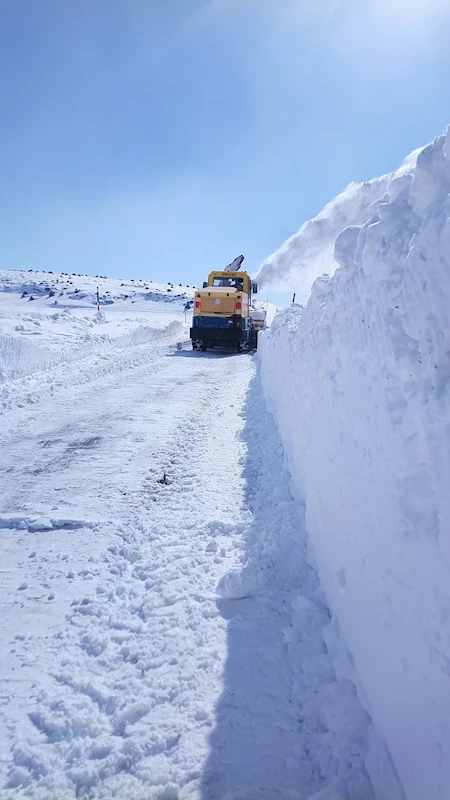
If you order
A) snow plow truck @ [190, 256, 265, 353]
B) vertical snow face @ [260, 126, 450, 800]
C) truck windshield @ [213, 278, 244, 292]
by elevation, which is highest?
truck windshield @ [213, 278, 244, 292]

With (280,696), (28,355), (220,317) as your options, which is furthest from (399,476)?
(220,317)

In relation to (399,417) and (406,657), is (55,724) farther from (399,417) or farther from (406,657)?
(399,417)

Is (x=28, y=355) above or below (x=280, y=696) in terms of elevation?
above

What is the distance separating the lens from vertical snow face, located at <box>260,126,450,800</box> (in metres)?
1.55

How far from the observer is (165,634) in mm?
2734

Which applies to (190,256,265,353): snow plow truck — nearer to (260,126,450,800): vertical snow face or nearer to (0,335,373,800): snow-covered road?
(0,335,373,800): snow-covered road

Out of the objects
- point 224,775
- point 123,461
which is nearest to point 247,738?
point 224,775

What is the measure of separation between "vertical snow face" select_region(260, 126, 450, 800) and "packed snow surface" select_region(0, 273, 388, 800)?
12.1 inches

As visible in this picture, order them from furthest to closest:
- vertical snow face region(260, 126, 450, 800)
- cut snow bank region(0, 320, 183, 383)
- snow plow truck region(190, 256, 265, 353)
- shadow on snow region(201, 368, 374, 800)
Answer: snow plow truck region(190, 256, 265, 353) < cut snow bank region(0, 320, 183, 383) < shadow on snow region(201, 368, 374, 800) < vertical snow face region(260, 126, 450, 800)

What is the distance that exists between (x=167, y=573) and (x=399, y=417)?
7.29 feet

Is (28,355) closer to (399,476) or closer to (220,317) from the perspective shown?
(220,317)

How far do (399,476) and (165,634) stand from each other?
1.85 meters

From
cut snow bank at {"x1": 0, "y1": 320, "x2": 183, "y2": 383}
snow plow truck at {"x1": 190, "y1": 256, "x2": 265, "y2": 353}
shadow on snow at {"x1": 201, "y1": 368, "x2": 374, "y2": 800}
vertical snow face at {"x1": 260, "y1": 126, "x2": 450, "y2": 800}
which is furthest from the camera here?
snow plow truck at {"x1": 190, "y1": 256, "x2": 265, "y2": 353}

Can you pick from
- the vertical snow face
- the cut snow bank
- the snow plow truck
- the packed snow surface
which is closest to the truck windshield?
the snow plow truck
